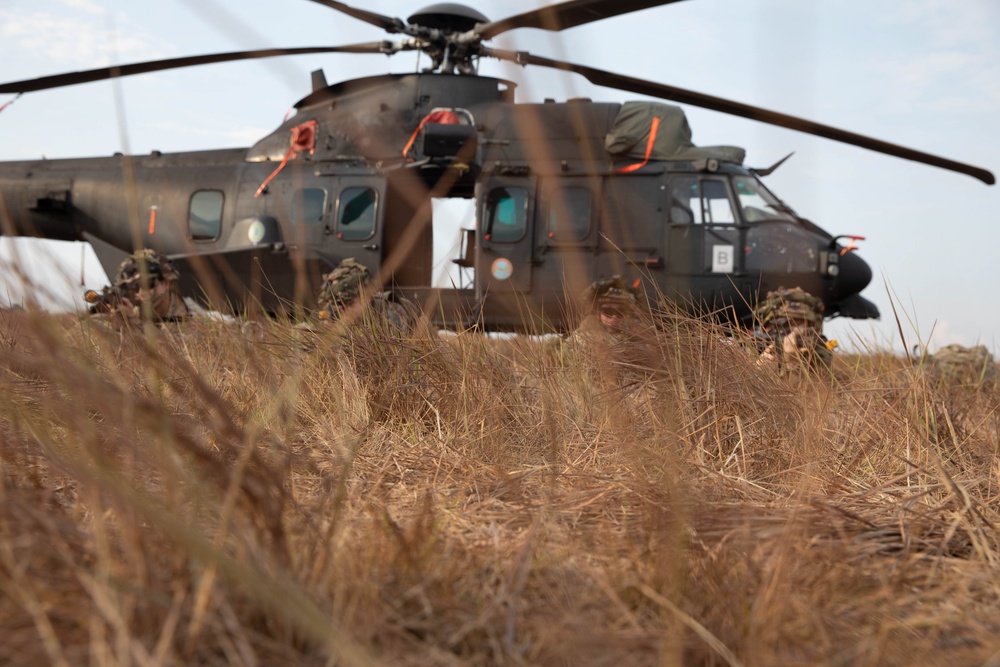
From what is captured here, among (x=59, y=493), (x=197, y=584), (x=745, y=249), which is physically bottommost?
(x=59, y=493)

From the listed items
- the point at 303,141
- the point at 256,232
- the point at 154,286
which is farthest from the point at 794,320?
the point at 303,141

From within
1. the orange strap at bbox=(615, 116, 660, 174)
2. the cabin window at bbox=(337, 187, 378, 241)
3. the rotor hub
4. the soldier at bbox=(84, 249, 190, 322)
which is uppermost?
the rotor hub

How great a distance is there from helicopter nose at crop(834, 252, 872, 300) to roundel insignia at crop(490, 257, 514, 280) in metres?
2.72

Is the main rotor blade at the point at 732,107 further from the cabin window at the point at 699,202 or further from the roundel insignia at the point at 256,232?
the roundel insignia at the point at 256,232

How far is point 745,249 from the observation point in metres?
6.97

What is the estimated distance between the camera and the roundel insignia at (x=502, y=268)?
24.3 feet

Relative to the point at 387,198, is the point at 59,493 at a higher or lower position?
lower

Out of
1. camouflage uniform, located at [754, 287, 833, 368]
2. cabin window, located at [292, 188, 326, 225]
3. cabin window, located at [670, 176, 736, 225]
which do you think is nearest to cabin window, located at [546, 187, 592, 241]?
cabin window, located at [670, 176, 736, 225]

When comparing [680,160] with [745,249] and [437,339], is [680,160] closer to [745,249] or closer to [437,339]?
[745,249]

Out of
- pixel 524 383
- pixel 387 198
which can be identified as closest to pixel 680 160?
pixel 387 198

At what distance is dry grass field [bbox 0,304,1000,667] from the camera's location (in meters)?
1.06

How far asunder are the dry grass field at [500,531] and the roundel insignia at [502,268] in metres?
4.54

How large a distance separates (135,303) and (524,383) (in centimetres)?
377

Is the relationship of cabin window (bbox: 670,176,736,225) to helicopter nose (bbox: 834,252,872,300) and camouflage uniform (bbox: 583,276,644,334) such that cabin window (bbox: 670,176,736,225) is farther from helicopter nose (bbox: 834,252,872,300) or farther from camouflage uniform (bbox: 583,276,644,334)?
camouflage uniform (bbox: 583,276,644,334)
